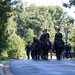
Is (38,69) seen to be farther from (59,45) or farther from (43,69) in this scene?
(59,45)

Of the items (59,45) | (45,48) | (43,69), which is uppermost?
(59,45)

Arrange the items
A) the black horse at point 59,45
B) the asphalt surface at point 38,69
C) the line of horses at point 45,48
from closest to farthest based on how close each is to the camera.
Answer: the asphalt surface at point 38,69 → the black horse at point 59,45 → the line of horses at point 45,48

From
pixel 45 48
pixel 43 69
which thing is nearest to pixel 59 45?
pixel 45 48

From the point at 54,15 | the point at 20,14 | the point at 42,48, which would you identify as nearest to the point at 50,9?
the point at 54,15

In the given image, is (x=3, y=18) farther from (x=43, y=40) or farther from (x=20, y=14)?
(x=20, y=14)

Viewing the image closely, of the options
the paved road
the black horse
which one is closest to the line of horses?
the black horse

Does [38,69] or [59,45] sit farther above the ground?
[59,45]

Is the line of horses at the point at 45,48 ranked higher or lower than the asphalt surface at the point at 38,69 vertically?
higher

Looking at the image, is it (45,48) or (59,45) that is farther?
(45,48)

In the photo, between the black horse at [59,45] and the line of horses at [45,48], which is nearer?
the black horse at [59,45]

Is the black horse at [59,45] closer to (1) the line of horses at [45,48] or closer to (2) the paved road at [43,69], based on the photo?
(1) the line of horses at [45,48]

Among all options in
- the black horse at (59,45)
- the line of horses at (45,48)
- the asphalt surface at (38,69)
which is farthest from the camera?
the line of horses at (45,48)

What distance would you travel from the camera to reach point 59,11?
522ft

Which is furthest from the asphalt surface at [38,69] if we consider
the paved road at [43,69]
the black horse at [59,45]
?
the black horse at [59,45]
